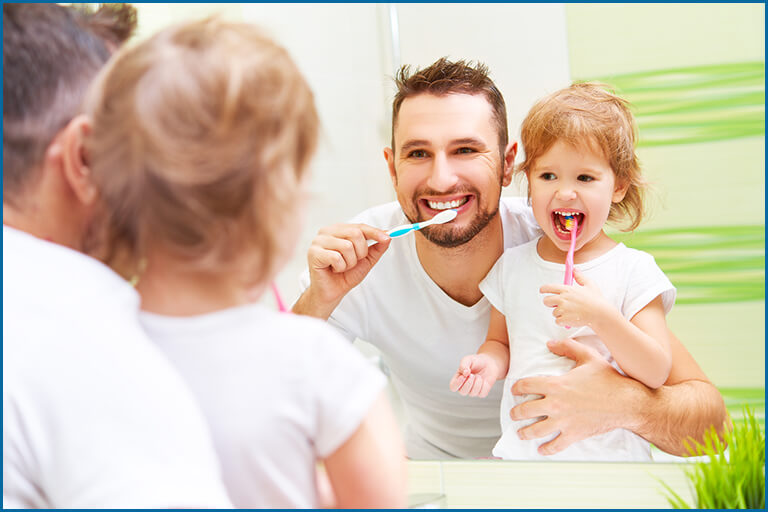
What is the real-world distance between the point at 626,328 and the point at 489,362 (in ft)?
0.53

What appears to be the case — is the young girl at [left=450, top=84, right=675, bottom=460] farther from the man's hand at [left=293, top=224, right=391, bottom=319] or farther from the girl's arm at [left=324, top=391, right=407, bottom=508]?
the girl's arm at [left=324, top=391, right=407, bottom=508]

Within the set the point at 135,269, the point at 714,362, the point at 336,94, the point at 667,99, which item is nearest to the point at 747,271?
the point at 714,362

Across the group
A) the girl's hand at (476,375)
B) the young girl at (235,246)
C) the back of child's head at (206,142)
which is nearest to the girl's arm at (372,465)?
the young girl at (235,246)

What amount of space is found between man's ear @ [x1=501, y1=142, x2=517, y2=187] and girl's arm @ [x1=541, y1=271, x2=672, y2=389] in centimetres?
14

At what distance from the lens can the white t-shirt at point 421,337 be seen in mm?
909

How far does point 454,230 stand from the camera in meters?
0.90

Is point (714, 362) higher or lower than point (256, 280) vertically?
lower

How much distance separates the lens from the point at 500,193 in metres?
0.88

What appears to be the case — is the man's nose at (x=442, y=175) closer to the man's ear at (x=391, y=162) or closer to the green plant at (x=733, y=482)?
the man's ear at (x=391, y=162)

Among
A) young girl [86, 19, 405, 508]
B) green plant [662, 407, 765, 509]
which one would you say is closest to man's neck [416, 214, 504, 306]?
green plant [662, 407, 765, 509]

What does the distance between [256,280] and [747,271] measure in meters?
0.59

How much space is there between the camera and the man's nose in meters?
0.88

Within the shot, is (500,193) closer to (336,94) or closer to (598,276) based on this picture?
(598,276)

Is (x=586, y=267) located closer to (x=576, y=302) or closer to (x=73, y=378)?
(x=576, y=302)
